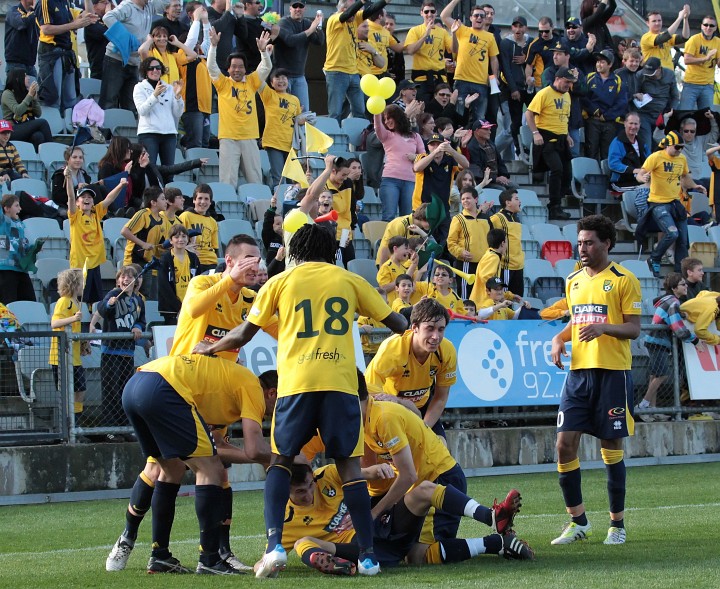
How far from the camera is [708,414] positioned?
1569cm

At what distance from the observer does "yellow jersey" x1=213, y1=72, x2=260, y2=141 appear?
1659 centimetres

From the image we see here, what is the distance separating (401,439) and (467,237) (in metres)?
8.38

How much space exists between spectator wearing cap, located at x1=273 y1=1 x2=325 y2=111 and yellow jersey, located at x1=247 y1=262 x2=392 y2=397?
11254mm

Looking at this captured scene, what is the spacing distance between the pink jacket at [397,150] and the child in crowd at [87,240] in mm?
4134

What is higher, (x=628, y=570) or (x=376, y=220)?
(x=376, y=220)

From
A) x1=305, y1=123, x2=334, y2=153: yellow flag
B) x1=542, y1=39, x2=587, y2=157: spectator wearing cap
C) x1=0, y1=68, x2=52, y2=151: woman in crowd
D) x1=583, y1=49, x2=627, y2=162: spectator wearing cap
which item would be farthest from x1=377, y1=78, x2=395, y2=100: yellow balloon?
x1=583, y1=49, x2=627, y2=162: spectator wearing cap

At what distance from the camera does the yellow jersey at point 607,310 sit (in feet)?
29.1

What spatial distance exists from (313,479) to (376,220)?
9.79m

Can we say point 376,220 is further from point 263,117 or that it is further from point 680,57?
point 680,57

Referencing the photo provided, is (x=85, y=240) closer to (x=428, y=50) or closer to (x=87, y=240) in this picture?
(x=87, y=240)

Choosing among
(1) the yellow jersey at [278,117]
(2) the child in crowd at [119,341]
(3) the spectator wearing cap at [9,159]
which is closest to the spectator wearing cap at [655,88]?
(1) the yellow jersey at [278,117]

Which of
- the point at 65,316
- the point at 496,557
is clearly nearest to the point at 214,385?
the point at 496,557

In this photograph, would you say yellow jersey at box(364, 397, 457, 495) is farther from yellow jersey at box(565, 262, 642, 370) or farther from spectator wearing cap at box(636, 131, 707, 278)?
spectator wearing cap at box(636, 131, 707, 278)

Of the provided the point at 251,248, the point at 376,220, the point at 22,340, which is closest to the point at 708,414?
the point at 376,220
